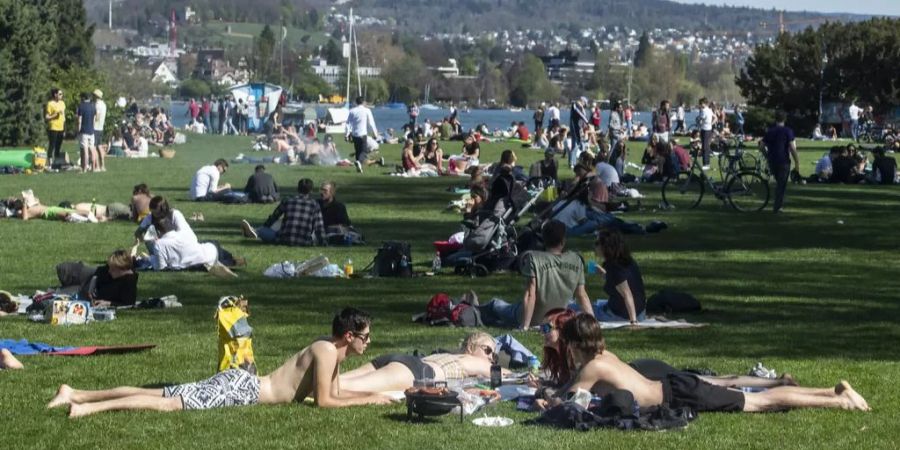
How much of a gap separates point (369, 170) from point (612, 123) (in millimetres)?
7834

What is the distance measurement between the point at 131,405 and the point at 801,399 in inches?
180

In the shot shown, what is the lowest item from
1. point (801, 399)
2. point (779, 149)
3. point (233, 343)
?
point (801, 399)

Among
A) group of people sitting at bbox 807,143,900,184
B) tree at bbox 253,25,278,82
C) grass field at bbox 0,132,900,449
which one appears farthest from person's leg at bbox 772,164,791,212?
tree at bbox 253,25,278,82

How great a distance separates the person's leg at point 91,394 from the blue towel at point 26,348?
2.52 m

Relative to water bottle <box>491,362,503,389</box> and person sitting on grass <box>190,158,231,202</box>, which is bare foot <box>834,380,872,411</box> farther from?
person sitting on grass <box>190,158,231,202</box>

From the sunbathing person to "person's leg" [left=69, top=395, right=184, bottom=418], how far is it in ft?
4.24

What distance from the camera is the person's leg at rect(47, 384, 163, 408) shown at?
11430mm

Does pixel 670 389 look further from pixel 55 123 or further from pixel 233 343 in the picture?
pixel 55 123

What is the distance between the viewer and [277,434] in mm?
10742

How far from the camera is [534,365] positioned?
13375 mm

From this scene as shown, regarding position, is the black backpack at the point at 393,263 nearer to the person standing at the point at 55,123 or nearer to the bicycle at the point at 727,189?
the bicycle at the point at 727,189

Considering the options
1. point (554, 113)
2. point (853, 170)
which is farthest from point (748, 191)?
point (554, 113)

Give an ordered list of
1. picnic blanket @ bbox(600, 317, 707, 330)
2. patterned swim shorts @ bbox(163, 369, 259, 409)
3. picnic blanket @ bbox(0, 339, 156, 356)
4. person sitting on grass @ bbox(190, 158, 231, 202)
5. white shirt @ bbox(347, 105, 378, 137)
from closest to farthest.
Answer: patterned swim shorts @ bbox(163, 369, 259, 409) < picnic blanket @ bbox(0, 339, 156, 356) < picnic blanket @ bbox(600, 317, 707, 330) < person sitting on grass @ bbox(190, 158, 231, 202) < white shirt @ bbox(347, 105, 378, 137)

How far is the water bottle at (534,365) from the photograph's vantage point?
13109mm
